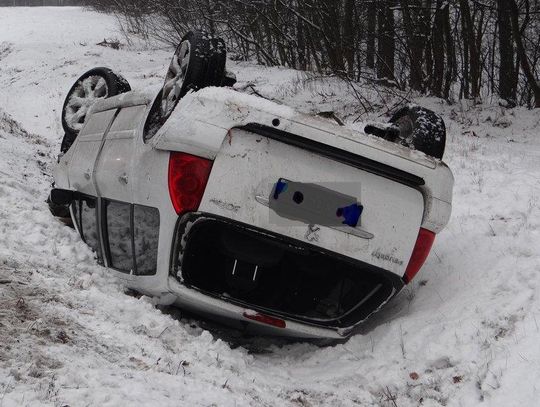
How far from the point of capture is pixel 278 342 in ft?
13.9

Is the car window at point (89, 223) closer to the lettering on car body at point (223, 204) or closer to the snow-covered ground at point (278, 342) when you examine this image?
the snow-covered ground at point (278, 342)

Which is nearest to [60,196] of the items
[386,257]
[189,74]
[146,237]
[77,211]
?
[77,211]

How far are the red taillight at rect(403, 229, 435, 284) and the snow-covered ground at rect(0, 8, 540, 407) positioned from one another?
42 centimetres

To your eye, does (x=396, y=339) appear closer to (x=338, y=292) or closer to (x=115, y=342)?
(x=338, y=292)

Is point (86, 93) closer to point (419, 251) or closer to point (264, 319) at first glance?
point (264, 319)

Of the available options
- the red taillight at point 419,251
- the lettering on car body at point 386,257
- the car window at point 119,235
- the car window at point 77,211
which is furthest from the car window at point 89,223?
the red taillight at point 419,251

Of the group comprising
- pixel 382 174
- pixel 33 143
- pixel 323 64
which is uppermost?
pixel 382 174

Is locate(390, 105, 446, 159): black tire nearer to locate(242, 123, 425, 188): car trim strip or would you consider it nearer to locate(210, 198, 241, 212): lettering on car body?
locate(242, 123, 425, 188): car trim strip

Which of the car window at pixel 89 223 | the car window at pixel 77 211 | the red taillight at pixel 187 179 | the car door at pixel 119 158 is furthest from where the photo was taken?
the car window at pixel 77 211

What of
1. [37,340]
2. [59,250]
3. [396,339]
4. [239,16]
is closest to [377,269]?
[396,339]

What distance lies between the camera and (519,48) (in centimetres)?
1111

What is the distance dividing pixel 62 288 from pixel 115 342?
0.73 m

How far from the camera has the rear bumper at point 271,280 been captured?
3467 millimetres

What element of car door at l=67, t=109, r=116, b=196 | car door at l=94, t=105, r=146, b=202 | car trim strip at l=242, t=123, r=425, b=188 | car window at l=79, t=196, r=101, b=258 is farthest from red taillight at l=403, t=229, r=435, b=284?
car door at l=67, t=109, r=116, b=196
